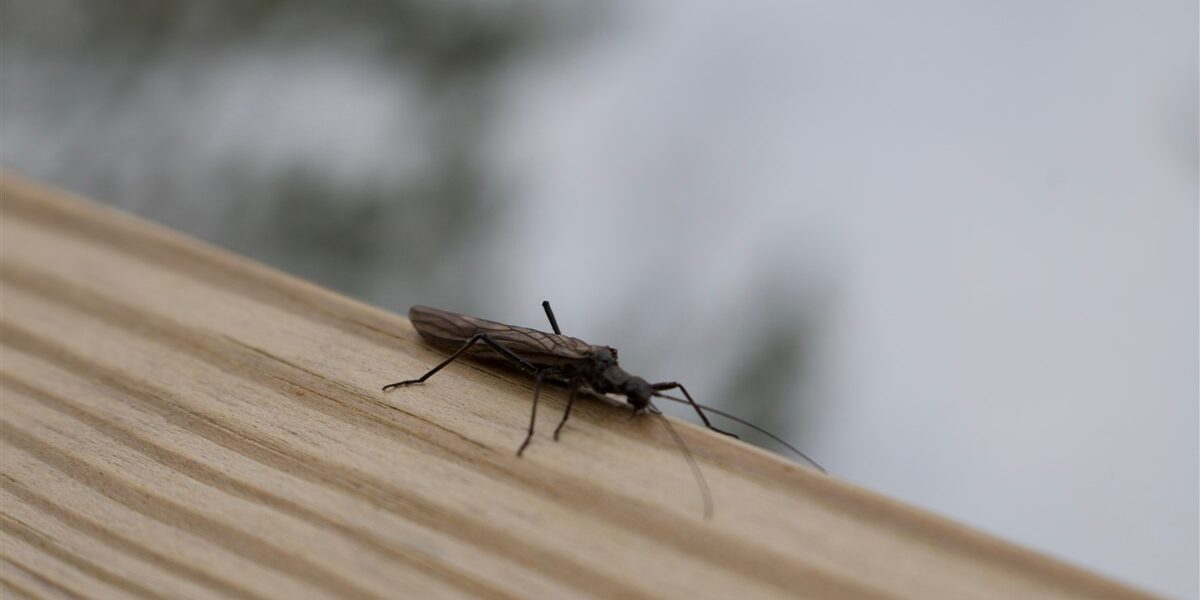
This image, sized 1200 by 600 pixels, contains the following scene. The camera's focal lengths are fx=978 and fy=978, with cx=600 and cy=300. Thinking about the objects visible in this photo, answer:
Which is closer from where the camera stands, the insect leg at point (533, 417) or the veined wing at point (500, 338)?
the insect leg at point (533, 417)

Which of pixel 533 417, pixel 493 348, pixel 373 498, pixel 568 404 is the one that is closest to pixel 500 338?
pixel 493 348

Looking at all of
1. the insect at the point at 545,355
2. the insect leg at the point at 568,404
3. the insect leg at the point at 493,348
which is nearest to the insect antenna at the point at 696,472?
the insect leg at the point at 568,404

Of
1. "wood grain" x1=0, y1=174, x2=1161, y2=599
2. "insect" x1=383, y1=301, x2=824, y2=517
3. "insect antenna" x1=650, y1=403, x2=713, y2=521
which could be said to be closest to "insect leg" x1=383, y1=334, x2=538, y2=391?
"insect" x1=383, y1=301, x2=824, y2=517

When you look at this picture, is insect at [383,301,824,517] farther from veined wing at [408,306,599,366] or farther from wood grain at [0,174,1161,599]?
wood grain at [0,174,1161,599]

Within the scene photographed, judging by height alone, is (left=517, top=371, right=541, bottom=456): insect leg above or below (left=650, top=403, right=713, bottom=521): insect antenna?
below

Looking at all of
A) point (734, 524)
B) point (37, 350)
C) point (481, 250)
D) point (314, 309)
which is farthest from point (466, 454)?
point (481, 250)

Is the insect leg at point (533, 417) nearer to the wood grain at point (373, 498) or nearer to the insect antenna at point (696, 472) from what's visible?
the wood grain at point (373, 498)

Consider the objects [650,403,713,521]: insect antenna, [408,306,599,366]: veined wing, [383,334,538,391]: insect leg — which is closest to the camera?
[650,403,713,521]: insect antenna
